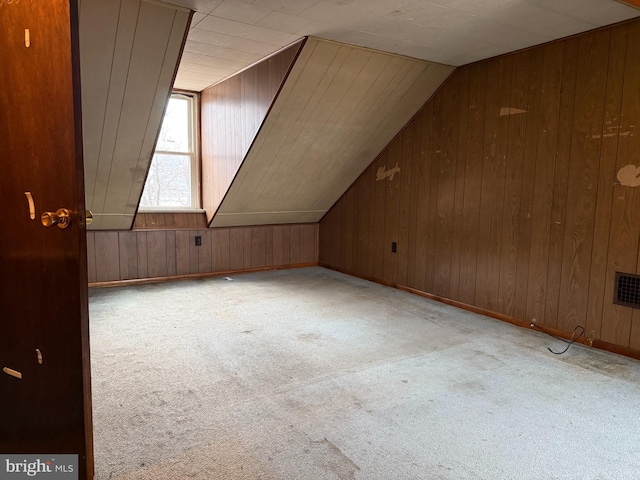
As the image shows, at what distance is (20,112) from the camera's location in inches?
52.4

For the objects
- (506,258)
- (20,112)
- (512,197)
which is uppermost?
(20,112)

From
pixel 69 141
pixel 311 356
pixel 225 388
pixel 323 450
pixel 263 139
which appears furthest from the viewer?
pixel 263 139

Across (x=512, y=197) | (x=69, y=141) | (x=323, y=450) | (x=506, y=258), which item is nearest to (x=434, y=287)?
(x=506, y=258)

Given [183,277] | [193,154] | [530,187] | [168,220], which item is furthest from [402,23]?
[183,277]

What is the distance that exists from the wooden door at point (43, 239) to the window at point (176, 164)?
330cm

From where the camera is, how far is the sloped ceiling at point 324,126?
11.1ft

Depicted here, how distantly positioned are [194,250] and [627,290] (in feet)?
12.8

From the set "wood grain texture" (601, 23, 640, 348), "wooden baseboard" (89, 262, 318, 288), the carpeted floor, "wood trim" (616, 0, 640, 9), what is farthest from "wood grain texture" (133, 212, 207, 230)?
"wood trim" (616, 0, 640, 9)

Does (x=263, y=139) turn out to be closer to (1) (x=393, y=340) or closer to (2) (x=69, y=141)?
(1) (x=393, y=340)

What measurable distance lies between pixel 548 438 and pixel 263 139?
3.01m

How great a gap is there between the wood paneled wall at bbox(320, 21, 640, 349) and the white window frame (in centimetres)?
207

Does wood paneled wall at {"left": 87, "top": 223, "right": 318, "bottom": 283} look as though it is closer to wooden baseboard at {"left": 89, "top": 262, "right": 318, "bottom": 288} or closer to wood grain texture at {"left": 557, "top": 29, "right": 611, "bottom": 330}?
wooden baseboard at {"left": 89, "top": 262, "right": 318, "bottom": 288}

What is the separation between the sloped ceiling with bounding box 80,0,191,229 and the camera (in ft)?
8.23

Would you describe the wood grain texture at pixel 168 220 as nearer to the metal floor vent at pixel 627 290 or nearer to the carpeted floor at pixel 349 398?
the carpeted floor at pixel 349 398
